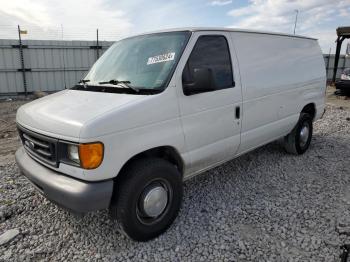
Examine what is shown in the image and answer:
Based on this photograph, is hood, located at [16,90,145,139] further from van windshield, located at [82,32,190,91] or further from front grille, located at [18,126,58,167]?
van windshield, located at [82,32,190,91]

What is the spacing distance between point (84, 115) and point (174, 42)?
135 centimetres

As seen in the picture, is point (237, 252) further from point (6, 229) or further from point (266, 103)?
point (6, 229)

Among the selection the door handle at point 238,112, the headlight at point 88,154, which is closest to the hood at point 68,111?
the headlight at point 88,154

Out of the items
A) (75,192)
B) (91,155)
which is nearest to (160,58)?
(91,155)

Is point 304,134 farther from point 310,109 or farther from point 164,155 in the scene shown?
point 164,155

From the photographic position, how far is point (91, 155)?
244 centimetres

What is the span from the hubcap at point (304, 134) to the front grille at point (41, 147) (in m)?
4.34

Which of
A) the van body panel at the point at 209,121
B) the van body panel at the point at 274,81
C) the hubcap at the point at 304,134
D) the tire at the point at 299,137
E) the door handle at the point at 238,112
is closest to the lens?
the van body panel at the point at 209,121

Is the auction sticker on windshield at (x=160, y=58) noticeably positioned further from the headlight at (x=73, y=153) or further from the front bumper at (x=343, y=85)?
the front bumper at (x=343, y=85)

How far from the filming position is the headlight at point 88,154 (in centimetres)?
241

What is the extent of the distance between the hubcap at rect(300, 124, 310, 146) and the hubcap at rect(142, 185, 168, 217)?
11.2 ft

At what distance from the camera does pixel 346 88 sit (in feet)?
43.5

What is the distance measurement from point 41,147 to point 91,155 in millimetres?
735

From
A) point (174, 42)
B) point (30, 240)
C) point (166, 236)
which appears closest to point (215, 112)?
point (174, 42)
